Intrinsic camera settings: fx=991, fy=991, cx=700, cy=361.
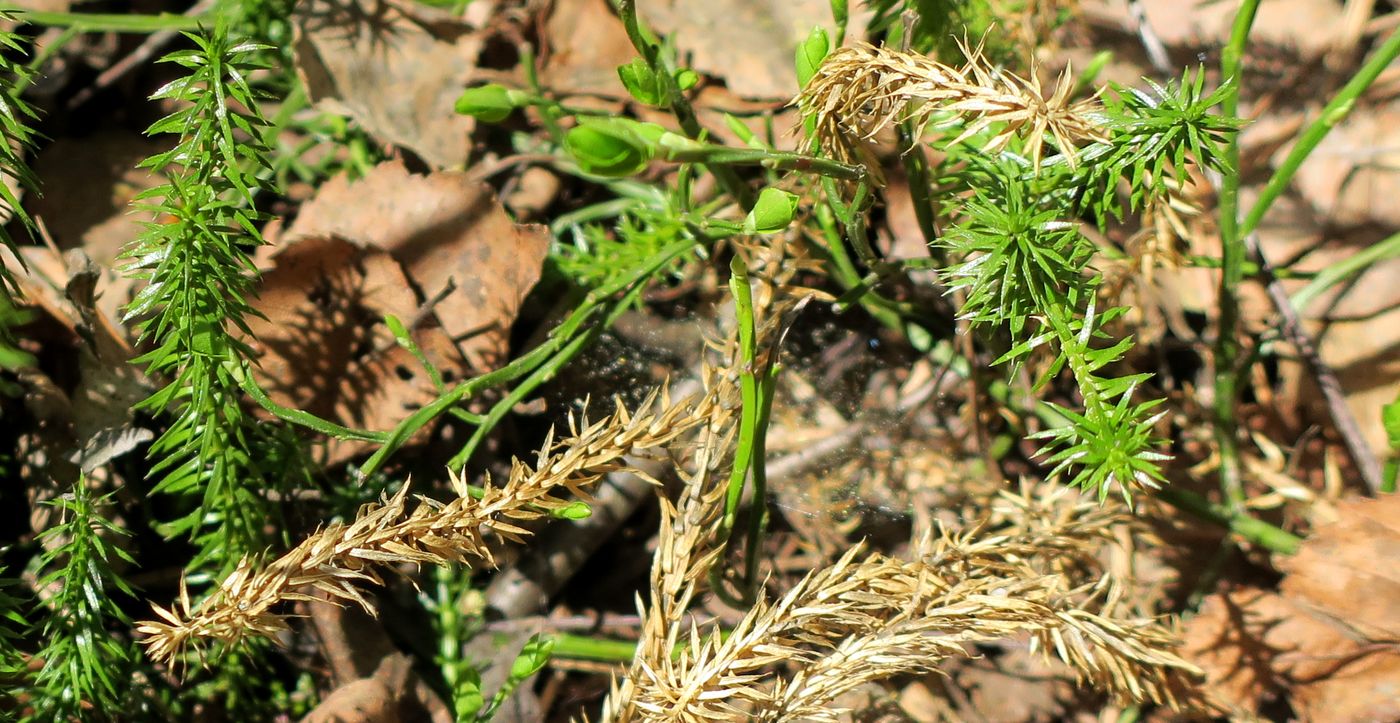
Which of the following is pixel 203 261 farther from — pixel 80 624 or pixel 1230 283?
pixel 1230 283

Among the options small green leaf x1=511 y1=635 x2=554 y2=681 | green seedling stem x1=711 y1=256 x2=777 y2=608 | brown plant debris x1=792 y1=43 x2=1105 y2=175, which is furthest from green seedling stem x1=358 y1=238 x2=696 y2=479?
brown plant debris x1=792 y1=43 x2=1105 y2=175

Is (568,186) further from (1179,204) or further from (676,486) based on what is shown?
(1179,204)

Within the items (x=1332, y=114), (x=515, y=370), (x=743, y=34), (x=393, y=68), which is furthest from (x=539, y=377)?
(x=1332, y=114)

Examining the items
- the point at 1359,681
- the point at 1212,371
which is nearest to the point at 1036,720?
the point at 1359,681

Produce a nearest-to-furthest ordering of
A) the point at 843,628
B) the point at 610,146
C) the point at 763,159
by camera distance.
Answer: the point at 610,146 < the point at 763,159 < the point at 843,628

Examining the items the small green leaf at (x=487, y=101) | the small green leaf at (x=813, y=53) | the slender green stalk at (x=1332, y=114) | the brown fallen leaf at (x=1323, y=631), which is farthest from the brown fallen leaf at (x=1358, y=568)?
the small green leaf at (x=487, y=101)

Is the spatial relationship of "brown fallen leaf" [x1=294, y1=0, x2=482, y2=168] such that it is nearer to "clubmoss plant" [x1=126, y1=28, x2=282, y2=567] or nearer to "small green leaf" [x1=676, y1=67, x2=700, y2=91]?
"clubmoss plant" [x1=126, y1=28, x2=282, y2=567]

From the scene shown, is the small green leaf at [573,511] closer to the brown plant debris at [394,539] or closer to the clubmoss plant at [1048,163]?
the brown plant debris at [394,539]
